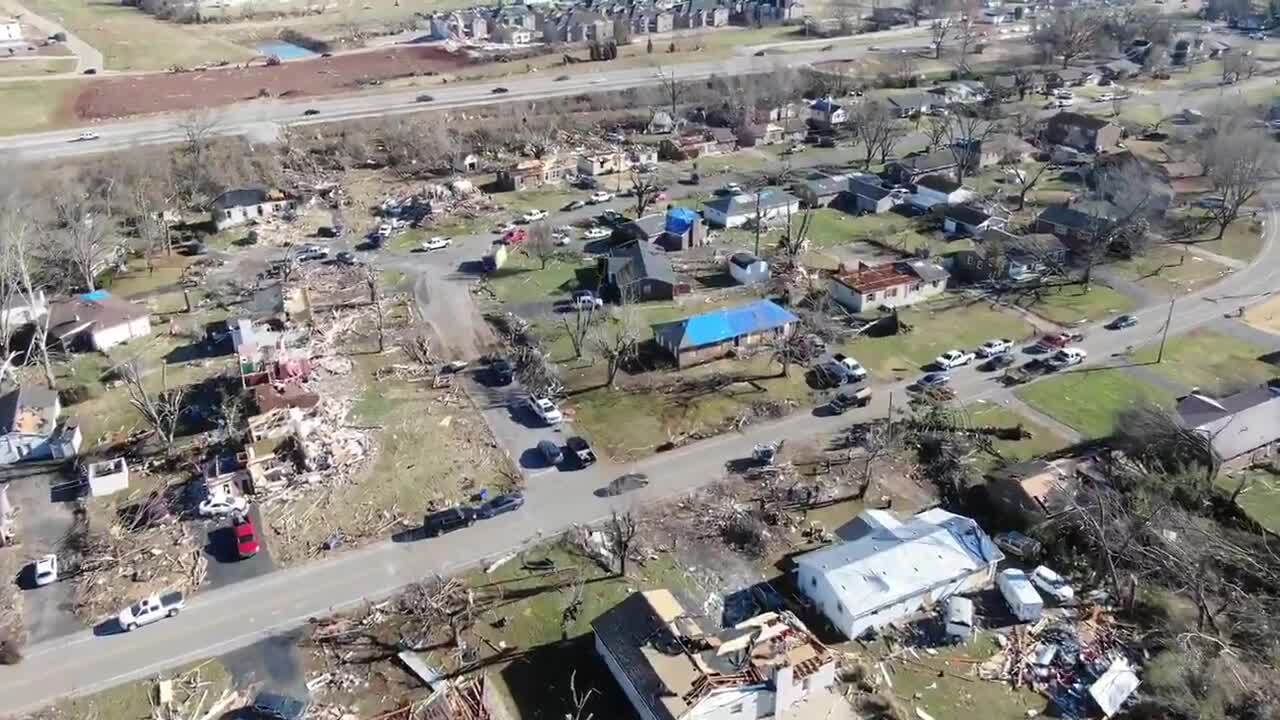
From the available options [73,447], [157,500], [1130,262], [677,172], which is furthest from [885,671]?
[677,172]

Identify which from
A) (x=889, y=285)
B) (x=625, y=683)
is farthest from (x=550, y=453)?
(x=889, y=285)

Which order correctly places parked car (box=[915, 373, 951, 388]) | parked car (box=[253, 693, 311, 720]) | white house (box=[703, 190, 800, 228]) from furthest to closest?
white house (box=[703, 190, 800, 228]) → parked car (box=[915, 373, 951, 388]) → parked car (box=[253, 693, 311, 720])

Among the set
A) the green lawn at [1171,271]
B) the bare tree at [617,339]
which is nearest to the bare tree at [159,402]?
the bare tree at [617,339]

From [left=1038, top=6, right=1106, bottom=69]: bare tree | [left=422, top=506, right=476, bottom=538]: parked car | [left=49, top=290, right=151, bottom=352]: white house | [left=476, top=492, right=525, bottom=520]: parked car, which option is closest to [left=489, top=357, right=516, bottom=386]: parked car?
[left=476, top=492, right=525, bottom=520]: parked car

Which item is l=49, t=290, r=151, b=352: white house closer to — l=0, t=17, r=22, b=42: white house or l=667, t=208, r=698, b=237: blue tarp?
l=667, t=208, r=698, b=237: blue tarp

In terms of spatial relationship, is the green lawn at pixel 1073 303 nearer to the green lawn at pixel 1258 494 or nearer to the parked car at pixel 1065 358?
the parked car at pixel 1065 358

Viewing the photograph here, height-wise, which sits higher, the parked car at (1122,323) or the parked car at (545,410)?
the parked car at (1122,323)

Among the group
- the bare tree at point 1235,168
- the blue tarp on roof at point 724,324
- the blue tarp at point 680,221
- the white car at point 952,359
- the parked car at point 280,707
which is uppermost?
the bare tree at point 1235,168
